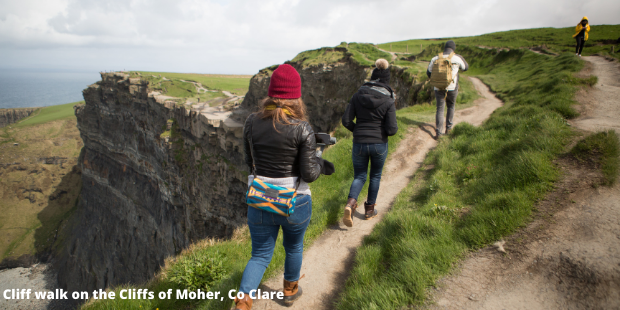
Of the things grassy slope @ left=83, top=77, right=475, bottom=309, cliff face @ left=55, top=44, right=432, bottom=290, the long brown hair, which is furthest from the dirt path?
cliff face @ left=55, top=44, right=432, bottom=290

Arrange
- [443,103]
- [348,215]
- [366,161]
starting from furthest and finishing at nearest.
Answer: [443,103] → [366,161] → [348,215]

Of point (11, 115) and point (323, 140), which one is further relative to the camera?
point (11, 115)

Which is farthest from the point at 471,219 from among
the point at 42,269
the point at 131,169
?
the point at 42,269

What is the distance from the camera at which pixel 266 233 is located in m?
3.18

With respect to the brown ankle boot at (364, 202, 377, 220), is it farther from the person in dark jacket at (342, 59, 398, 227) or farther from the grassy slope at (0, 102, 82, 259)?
the grassy slope at (0, 102, 82, 259)

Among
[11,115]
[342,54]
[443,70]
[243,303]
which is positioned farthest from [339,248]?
[11,115]

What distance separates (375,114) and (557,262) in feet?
10.1

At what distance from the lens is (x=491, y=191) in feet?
15.1

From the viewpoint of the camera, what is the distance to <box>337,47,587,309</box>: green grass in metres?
3.31

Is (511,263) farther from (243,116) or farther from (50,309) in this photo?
(50,309)

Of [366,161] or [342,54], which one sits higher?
[342,54]

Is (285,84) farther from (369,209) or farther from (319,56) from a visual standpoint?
(319,56)

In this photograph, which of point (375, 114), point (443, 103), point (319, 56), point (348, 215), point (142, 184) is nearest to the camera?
point (348, 215)

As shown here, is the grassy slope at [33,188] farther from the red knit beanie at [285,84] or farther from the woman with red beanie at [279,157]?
the red knit beanie at [285,84]
